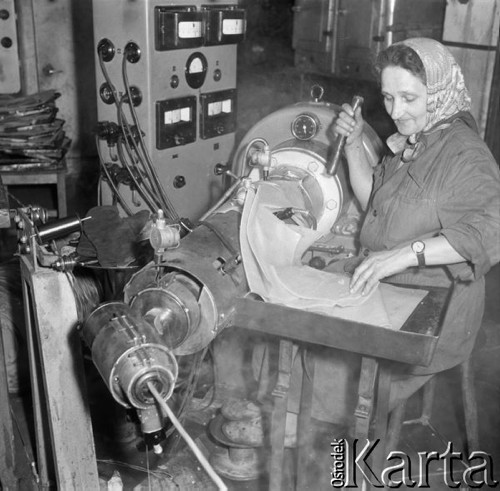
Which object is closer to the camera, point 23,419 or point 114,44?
point 23,419

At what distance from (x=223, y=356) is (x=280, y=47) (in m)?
3.18

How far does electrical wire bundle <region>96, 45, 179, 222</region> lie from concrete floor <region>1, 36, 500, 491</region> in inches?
39.8

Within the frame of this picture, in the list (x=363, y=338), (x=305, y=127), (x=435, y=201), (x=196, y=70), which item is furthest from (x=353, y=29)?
(x=363, y=338)

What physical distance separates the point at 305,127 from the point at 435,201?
0.59 metres

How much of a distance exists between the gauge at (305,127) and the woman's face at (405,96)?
390mm

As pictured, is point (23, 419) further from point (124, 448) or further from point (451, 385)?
point (451, 385)

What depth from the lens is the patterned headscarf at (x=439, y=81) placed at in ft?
5.46

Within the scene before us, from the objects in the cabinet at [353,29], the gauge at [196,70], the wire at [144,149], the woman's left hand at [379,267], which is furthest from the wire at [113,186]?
the cabinet at [353,29]

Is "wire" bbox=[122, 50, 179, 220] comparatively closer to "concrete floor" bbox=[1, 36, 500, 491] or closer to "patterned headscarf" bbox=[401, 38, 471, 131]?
"concrete floor" bbox=[1, 36, 500, 491]

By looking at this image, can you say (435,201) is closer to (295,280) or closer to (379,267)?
(379,267)

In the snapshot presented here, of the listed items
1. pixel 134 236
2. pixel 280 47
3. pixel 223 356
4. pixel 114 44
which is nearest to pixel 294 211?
pixel 134 236

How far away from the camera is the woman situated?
1522 millimetres

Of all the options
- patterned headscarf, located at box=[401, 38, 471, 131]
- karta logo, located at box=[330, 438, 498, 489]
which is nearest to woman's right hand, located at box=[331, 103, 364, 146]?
patterned headscarf, located at box=[401, 38, 471, 131]

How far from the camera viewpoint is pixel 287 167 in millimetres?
2021
